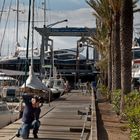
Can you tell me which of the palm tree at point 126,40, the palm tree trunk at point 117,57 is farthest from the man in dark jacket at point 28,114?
the palm tree trunk at point 117,57

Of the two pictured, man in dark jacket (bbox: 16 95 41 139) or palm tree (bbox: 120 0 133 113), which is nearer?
man in dark jacket (bbox: 16 95 41 139)

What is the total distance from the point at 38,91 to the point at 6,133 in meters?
17.1

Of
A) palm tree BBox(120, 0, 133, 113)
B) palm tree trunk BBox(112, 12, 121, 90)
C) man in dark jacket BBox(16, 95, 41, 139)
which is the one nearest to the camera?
man in dark jacket BBox(16, 95, 41, 139)

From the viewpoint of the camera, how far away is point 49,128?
2175cm

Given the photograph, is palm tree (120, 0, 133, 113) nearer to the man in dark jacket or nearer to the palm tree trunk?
the man in dark jacket

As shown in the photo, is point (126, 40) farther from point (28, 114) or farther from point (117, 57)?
point (117, 57)

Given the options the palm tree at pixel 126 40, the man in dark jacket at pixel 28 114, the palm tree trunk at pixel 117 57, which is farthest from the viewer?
the palm tree trunk at pixel 117 57

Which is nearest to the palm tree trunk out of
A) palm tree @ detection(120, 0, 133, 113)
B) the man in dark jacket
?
palm tree @ detection(120, 0, 133, 113)

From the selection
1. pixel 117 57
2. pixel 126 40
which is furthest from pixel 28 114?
pixel 117 57

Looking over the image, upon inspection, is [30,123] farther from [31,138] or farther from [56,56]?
[56,56]

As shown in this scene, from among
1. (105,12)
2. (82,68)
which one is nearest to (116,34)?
(105,12)

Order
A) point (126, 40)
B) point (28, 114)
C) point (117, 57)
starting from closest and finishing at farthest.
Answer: point (28, 114)
point (126, 40)
point (117, 57)

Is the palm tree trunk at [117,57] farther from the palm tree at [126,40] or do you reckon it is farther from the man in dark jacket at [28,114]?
the man in dark jacket at [28,114]

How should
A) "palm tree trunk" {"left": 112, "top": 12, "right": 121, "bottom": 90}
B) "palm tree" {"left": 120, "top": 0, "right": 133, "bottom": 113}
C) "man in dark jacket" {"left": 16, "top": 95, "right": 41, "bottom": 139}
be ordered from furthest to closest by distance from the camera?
"palm tree trunk" {"left": 112, "top": 12, "right": 121, "bottom": 90}
"palm tree" {"left": 120, "top": 0, "right": 133, "bottom": 113}
"man in dark jacket" {"left": 16, "top": 95, "right": 41, "bottom": 139}
